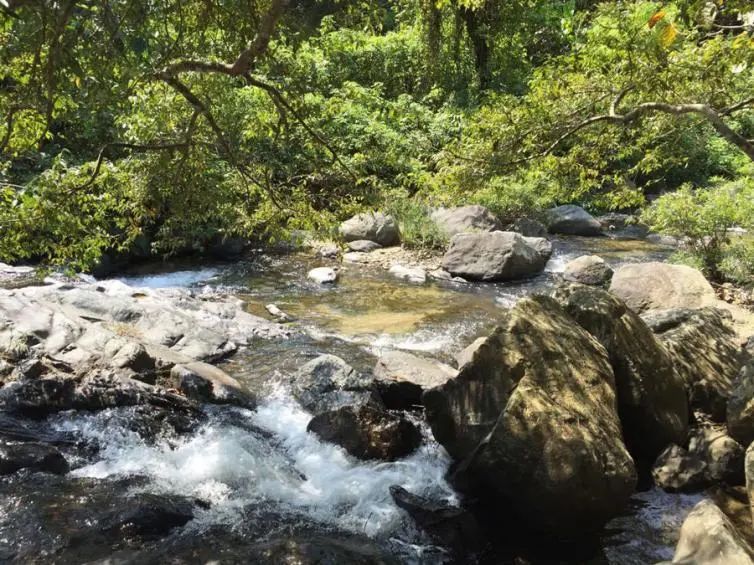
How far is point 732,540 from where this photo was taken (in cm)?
359

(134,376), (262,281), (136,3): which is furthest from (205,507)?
(262,281)

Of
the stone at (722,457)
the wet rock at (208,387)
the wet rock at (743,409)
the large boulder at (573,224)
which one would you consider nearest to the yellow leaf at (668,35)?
the wet rock at (743,409)

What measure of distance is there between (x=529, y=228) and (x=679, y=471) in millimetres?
11079

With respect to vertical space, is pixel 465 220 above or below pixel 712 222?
below

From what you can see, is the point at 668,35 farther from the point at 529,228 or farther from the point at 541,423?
the point at 529,228

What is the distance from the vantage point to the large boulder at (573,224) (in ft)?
55.4

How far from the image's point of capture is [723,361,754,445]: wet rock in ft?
18.0

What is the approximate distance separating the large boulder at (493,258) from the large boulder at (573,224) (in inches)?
152

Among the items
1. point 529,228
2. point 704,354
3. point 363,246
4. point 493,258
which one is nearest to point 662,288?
point 704,354

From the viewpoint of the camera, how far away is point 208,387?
721 cm

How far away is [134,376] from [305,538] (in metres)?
3.42

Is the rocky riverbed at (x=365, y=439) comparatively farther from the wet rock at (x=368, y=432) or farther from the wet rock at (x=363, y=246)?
the wet rock at (x=363, y=246)

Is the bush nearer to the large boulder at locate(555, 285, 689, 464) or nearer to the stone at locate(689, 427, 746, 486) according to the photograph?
the large boulder at locate(555, 285, 689, 464)

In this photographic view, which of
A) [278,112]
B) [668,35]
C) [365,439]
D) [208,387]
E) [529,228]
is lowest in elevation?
[365,439]
